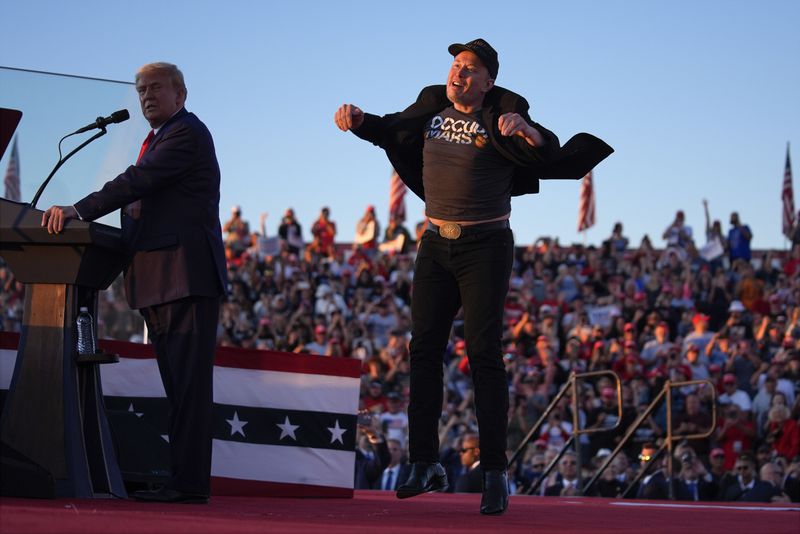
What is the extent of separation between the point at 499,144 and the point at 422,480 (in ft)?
4.62

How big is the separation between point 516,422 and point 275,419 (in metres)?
6.91

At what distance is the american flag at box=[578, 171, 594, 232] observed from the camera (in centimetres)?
2883

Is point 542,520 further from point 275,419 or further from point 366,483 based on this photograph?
point 366,483

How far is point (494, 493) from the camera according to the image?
16.6 feet

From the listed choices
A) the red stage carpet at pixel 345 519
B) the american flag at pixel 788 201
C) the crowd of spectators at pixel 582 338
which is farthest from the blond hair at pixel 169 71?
the american flag at pixel 788 201

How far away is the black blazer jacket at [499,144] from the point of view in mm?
5148

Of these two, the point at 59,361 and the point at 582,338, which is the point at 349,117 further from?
the point at 582,338

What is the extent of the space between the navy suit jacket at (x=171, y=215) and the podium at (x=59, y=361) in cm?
11

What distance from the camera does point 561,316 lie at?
61.8 feet

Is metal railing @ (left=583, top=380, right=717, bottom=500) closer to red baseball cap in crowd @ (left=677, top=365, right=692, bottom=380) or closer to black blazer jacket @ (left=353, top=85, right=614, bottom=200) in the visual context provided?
red baseball cap in crowd @ (left=677, top=365, right=692, bottom=380)

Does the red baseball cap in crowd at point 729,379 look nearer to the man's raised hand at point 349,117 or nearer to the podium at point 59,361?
the man's raised hand at point 349,117

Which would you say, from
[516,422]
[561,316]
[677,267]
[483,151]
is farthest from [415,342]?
[677,267]

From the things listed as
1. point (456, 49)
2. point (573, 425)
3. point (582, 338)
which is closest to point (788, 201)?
point (582, 338)

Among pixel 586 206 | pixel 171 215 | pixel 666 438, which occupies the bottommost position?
pixel 666 438
